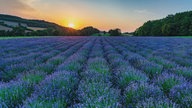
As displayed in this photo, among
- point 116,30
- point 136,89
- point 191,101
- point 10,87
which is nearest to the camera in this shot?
point 191,101

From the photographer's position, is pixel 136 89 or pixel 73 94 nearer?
pixel 136 89

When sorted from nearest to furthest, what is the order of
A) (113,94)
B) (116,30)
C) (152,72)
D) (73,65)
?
(113,94)
(152,72)
(73,65)
(116,30)

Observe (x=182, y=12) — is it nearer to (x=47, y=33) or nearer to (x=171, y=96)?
(x=47, y=33)

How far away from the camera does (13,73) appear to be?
6070 mm

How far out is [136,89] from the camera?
3.56 meters

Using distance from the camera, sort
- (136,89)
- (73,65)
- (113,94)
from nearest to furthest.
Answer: (113,94) < (136,89) < (73,65)

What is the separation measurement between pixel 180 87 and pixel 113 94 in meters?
1.06

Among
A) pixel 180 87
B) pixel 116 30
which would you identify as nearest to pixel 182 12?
pixel 116 30

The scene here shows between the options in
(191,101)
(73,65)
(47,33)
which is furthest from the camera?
(47,33)

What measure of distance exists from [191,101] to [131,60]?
18.4 feet

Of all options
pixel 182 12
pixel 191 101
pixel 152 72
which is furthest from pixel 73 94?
pixel 182 12

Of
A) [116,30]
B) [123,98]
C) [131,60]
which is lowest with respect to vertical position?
[116,30]

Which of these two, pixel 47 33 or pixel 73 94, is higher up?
pixel 73 94

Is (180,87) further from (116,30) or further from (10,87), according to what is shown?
(116,30)
